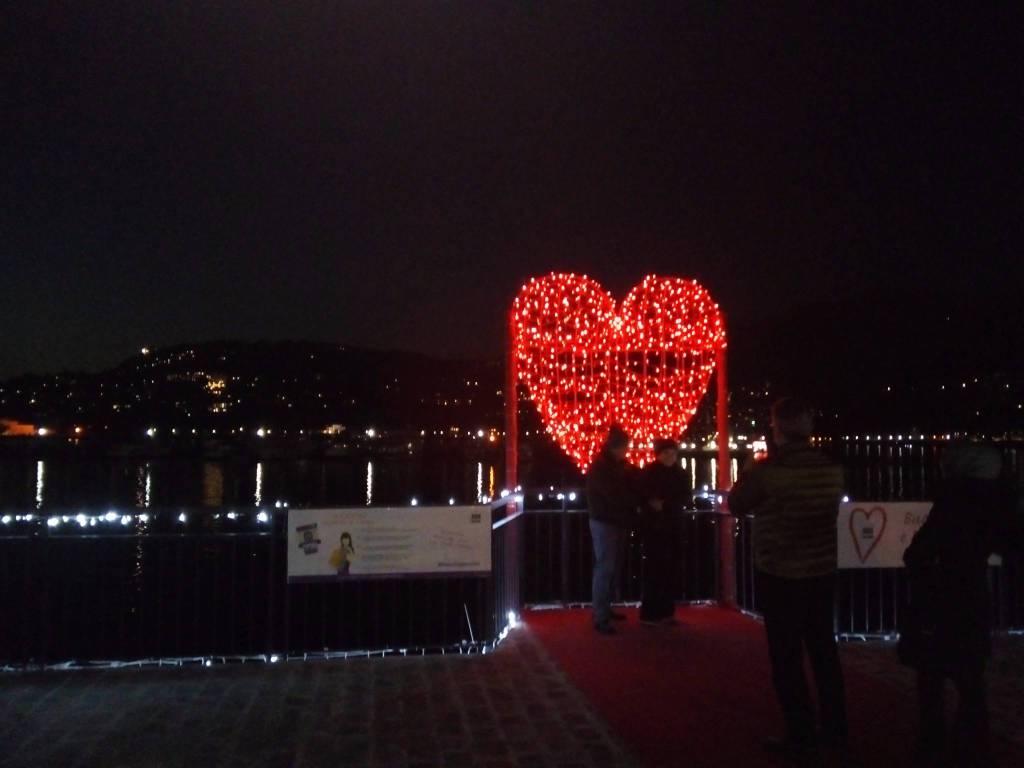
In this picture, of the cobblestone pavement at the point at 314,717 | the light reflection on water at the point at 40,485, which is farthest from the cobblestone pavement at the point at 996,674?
the light reflection on water at the point at 40,485

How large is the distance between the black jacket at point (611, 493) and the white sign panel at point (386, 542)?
113 cm

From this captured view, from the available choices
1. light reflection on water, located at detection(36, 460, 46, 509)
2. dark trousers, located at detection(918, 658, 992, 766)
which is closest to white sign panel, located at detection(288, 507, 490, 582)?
dark trousers, located at detection(918, 658, 992, 766)

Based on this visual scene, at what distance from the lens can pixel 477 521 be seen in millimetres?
9305

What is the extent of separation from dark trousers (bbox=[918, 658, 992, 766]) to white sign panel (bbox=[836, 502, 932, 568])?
383 centimetres

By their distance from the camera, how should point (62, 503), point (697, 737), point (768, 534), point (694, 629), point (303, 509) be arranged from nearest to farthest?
1. point (768, 534)
2. point (697, 737)
3. point (303, 509)
4. point (694, 629)
5. point (62, 503)

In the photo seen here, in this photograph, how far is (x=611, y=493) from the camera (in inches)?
390

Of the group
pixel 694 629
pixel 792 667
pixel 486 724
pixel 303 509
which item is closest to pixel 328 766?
pixel 486 724

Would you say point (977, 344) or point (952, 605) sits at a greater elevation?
point (977, 344)

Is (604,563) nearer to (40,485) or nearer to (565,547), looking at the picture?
(565,547)

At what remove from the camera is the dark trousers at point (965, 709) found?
5.66m

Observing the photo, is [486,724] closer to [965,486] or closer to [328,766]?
[328,766]

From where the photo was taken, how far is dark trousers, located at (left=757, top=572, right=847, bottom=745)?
605 centimetres

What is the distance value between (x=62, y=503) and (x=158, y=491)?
8223 mm

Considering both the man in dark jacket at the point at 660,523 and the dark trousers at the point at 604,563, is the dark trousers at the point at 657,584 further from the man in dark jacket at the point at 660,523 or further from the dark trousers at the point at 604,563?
the dark trousers at the point at 604,563
